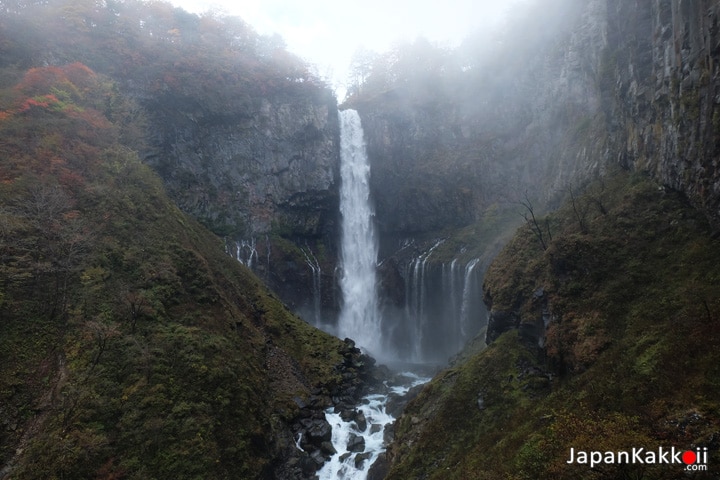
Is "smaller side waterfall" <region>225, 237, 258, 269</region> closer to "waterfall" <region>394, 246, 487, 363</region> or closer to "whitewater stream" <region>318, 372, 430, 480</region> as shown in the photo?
"waterfall" <region>394, 246, 487, 363</region>

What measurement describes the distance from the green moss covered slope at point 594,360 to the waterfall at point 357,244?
2511 cm

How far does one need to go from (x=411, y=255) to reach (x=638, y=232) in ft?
106

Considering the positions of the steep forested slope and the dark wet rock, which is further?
the dark wet rock

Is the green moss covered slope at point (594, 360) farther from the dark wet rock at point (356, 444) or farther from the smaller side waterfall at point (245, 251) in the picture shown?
the smaller side waterfall at point (245, 251)

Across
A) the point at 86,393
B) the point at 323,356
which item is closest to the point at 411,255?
the point at 323,356

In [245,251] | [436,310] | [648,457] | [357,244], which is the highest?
[357,244]

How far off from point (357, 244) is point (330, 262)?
167 inches

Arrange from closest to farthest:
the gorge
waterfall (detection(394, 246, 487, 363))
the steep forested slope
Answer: the gorge < the steep forested slope < waterfall (detection(394, 246, 487, 363))

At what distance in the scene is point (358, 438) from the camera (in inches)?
834

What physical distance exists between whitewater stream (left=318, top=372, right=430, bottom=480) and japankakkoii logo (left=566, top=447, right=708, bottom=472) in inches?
518

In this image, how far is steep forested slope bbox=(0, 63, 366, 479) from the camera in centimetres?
1341

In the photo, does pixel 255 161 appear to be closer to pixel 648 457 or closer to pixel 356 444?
pixel 356 444

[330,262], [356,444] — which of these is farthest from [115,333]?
[330,262]

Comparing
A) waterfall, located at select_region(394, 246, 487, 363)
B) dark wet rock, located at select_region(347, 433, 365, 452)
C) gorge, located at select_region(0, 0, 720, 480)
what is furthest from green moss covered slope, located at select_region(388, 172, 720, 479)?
waterfall, located at select_region(394, 246, 487, 363)
